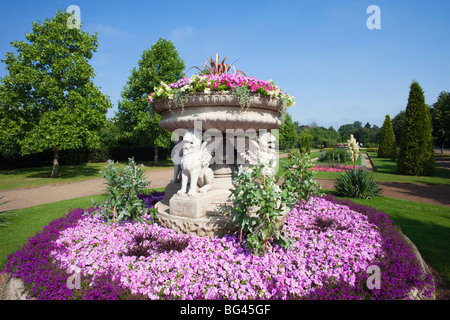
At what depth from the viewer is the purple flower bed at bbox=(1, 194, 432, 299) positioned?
2508 millimetres

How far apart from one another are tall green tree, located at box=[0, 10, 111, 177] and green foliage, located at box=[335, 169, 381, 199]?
14.6 metres

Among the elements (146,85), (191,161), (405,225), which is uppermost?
(146,85)

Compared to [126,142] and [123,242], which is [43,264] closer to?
[123,242]

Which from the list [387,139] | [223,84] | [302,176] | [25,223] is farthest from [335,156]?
[25,223]

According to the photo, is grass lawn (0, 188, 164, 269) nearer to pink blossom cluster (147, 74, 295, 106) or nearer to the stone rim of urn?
the stone rim of urn

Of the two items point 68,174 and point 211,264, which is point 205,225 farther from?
Result: point 68,174

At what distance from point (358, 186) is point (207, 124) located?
20.5ft

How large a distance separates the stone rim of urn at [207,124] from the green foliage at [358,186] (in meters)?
4.92

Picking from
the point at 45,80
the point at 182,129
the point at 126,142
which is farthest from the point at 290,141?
the point at 182,129

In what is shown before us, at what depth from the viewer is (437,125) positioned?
2966cm

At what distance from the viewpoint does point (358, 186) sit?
302 inches

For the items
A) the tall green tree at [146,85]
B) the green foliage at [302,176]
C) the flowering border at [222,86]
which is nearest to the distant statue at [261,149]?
the green foliage at [302,176]

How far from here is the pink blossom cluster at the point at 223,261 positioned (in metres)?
2.61

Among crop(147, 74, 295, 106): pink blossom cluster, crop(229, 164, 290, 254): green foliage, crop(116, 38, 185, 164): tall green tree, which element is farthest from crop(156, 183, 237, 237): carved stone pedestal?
crop(116, 38, 185, 164): tall green tree
